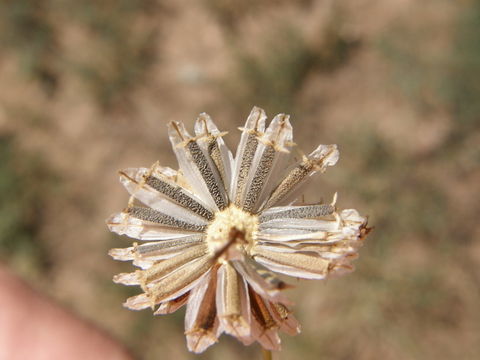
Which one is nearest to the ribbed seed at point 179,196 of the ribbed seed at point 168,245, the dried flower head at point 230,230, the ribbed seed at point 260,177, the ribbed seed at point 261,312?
the dried flower head at point 230,230

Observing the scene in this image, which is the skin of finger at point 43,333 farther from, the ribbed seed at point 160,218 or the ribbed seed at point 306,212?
the ribbed seed at point 306,212

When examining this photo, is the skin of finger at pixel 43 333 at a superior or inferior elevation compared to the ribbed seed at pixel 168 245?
superior

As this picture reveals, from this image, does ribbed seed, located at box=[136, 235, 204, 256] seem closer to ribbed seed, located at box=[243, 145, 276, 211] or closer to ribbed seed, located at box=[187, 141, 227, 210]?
ribbed seed, located at box=[187, 141, 227, 210]

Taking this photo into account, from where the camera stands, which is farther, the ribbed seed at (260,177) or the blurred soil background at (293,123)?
the blurred soil background at (293,123)

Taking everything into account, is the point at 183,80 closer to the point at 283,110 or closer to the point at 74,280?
the point at 283,110

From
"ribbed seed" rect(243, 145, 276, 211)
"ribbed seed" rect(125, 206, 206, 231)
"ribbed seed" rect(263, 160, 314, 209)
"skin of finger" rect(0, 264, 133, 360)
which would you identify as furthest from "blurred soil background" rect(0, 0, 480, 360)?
"ribbed seed" rect(125, 206, 206, 231)

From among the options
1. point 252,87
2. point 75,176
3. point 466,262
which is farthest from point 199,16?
point 466,262
